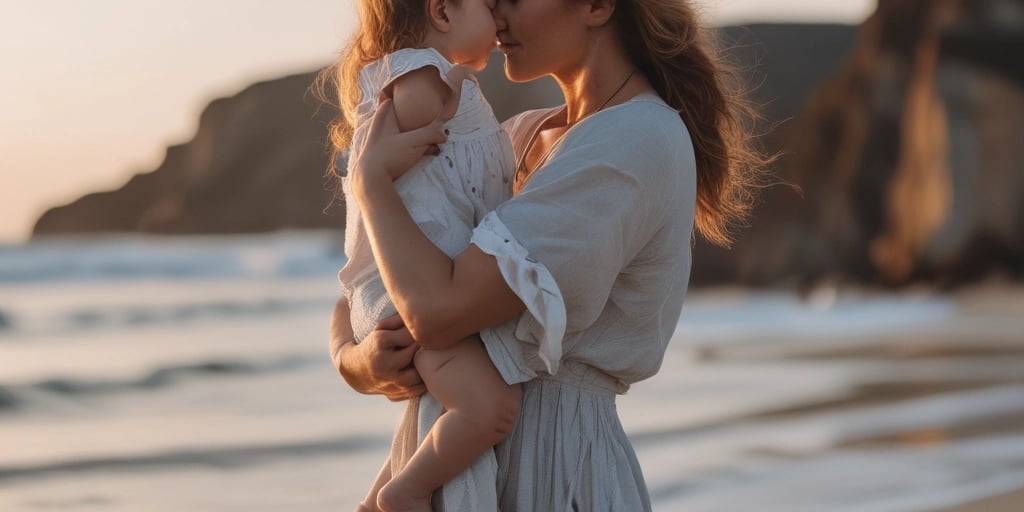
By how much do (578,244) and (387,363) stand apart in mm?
371

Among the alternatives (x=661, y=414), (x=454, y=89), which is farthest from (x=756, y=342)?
(x=454, y=89)

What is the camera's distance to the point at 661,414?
757 cm

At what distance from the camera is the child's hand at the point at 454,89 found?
229cm

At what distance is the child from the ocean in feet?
10.6

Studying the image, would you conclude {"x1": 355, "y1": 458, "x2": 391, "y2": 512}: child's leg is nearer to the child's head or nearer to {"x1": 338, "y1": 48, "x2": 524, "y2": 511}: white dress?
{"x1": 338, "y1": 48, "x2": 524, "y2": 511}: white dress

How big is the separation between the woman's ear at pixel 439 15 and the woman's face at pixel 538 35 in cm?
9

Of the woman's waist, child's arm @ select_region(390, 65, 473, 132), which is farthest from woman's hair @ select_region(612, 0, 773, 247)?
the woman's waist

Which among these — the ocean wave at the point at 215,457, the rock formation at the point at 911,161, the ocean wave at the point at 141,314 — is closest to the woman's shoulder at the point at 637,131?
the ocean wave at the point at 215,457

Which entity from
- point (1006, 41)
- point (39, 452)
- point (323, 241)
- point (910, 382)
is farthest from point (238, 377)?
point (323, 241)

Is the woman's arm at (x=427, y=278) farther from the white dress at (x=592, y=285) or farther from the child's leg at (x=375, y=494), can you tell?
the child's leg at (x=375, y=494)

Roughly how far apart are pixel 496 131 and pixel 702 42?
40 cm

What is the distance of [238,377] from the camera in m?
10.0

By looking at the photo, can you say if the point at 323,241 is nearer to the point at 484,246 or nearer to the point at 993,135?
the point at 993,135

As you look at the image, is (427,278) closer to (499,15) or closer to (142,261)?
(499,15)
